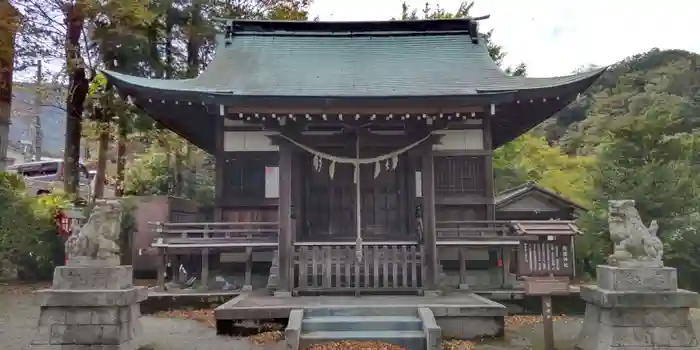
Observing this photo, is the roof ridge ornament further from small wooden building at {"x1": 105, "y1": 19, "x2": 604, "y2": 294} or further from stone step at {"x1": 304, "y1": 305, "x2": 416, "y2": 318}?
stone step at {"x1": 304, "y1": 305, "x2": 416, "y2": 318}

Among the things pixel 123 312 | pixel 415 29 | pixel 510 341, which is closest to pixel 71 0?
pixel 415 29

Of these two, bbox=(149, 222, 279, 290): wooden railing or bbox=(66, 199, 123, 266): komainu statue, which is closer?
bbox=(66, 199, 123, 266): komainu statue

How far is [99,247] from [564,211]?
37.7 ft

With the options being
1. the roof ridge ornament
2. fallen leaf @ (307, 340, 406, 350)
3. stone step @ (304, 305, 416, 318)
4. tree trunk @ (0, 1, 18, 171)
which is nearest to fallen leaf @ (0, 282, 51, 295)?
tree trunk @ (0, 1, 18, 171)

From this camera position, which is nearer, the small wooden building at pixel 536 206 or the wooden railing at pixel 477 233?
the wooden railing at pixel 477 233

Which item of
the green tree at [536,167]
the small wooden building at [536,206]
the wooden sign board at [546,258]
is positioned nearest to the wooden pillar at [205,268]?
the wooden sign board at [546,258]

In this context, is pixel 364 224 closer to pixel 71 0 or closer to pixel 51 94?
pixel 71 0

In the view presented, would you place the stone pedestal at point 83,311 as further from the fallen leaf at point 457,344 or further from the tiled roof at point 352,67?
the fallen leaf at point 457,344

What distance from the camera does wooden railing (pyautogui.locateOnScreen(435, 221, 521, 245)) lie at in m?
9.81

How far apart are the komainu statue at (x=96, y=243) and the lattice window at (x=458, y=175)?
7.05 metres

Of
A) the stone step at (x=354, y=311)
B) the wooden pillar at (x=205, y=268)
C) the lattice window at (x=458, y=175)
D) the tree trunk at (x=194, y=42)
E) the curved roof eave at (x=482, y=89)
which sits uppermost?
the tree trunk at (x=194, y=42)

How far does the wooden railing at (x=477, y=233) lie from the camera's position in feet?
32.2

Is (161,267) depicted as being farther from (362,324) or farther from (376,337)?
(376,337)

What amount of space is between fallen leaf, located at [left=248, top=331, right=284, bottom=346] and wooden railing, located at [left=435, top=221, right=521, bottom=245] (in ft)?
13.1
